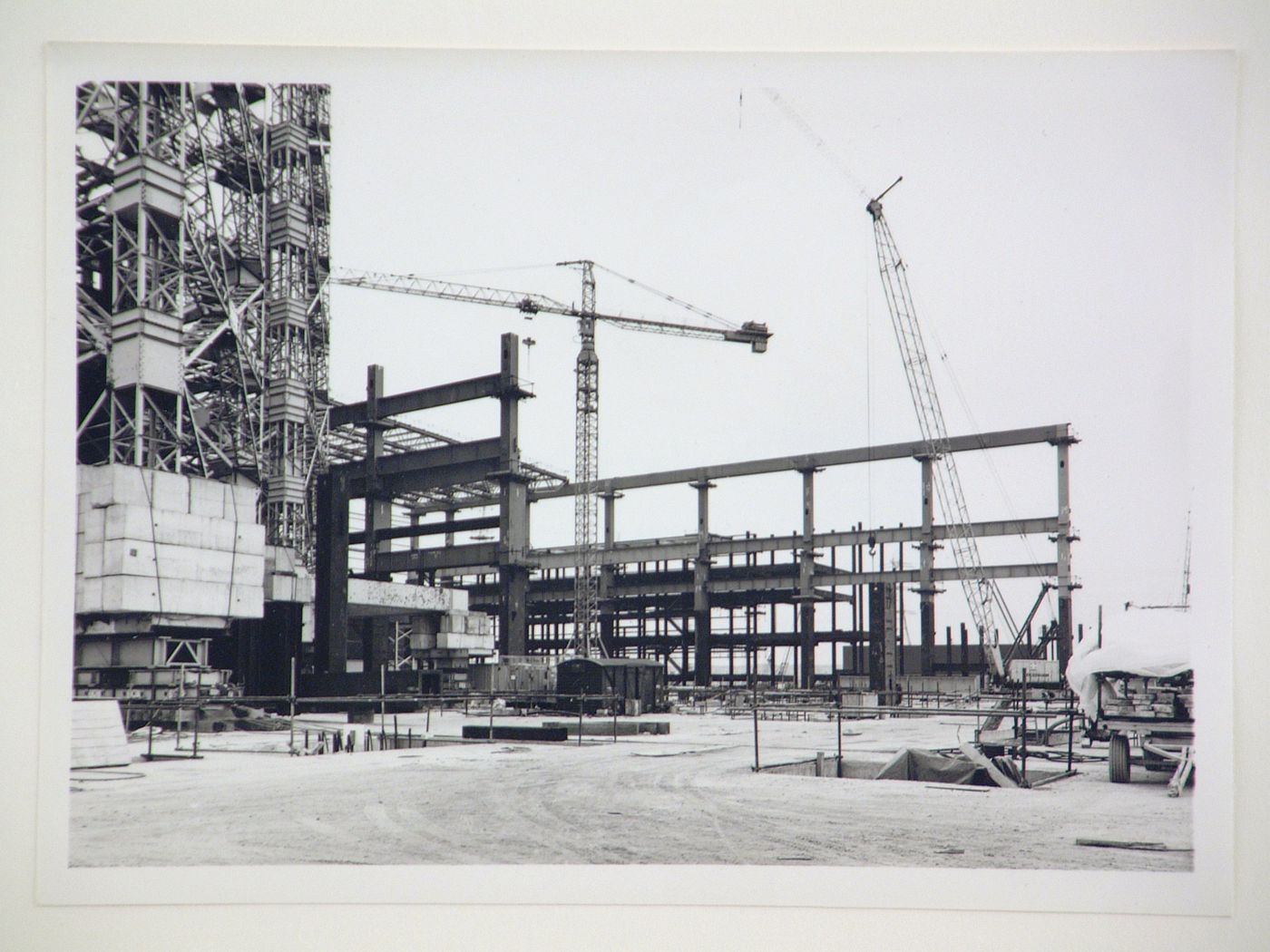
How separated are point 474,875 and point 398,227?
290 inches

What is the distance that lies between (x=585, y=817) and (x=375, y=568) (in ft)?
76.7

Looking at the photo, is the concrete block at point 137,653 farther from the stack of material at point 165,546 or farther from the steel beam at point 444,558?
the steel beam at point 444,558

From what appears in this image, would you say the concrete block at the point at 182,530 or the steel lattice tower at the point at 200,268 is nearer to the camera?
the steel lattice tower at the point at 200,268

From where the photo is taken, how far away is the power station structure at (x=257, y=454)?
47.0 feet

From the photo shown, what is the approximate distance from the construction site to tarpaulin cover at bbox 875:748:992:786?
6cm

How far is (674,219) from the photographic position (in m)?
12.8

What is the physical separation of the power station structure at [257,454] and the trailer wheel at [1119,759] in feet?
8.94

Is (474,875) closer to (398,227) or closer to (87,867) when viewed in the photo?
(87,867)

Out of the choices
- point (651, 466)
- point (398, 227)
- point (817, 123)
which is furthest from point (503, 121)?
point (651, 466)

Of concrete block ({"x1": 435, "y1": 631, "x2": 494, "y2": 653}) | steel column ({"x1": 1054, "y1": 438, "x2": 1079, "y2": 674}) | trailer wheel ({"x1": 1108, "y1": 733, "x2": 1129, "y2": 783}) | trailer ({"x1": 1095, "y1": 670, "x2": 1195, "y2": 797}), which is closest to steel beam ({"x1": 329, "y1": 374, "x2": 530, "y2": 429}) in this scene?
steel column ({"x1": 1054, "y1": 438, "x2": 1079, "y2": 674})

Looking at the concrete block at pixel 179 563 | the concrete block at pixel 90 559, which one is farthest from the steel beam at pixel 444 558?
the concrete block at pixel 90 559

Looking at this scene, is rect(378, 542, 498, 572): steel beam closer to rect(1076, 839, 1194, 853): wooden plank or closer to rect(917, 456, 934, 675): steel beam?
rect(917, 456, 934, 675): steel beam

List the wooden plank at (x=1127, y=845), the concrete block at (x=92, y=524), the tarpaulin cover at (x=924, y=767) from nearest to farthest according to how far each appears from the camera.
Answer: the wooden plank at (x=1127, y=845), the concrete block at (x=92, y=524), the tarpaulin cover at (x=924, y=767)

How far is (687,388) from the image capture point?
49.8 feet
